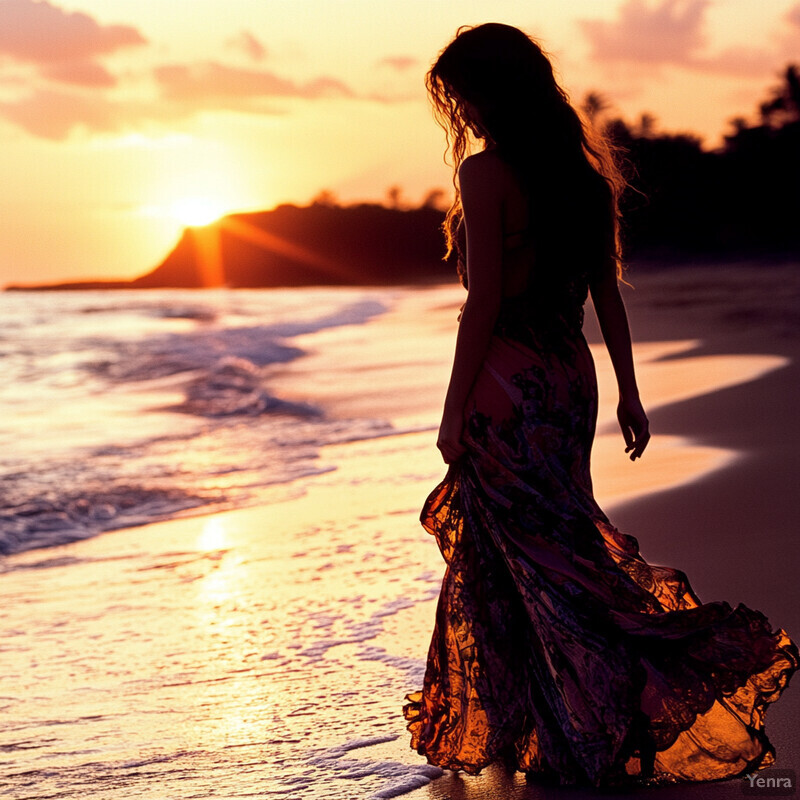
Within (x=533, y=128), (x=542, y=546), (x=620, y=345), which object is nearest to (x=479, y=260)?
(x=533, y=128)

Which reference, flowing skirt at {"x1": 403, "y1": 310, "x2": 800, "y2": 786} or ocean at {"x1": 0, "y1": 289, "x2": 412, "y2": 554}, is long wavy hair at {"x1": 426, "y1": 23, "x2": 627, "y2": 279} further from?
ocean at {"x1": 0, "y1": 289, "x2": 412, "y2": 554}

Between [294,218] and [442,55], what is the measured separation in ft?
444

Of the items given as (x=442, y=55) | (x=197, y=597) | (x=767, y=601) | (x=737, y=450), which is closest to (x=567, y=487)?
(x=442, y=55)

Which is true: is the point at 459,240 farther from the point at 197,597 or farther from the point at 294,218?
the point at 294,218

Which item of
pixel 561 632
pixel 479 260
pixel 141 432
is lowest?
pixel 141 432

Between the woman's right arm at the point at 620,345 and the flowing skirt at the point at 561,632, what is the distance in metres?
0.15

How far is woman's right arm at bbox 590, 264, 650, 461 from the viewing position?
2910 mm

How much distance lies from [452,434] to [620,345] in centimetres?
56

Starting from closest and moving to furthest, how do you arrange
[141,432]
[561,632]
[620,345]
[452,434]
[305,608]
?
[561,632] < [452,434] < [620,345] < [305,608] < [141,432]

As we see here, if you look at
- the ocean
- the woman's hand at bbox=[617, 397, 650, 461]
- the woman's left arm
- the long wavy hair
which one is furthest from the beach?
the long wavy hair

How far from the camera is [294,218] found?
136 meters

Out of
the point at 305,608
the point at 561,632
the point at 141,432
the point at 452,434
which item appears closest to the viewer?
the point at 561,632

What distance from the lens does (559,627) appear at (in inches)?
103

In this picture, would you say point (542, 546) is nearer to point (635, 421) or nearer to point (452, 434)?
point (452, 434)
